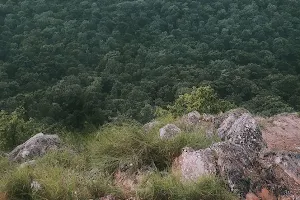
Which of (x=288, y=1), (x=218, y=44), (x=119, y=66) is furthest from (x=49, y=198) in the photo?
(x=288, y=1)

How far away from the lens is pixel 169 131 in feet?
18.0

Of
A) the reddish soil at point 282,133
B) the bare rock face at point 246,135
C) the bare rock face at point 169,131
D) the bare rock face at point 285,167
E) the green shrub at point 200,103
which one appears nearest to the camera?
the bare rock face at point 285,167

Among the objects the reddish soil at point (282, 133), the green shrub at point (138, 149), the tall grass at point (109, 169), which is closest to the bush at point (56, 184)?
the tall grass at point (109, 169)

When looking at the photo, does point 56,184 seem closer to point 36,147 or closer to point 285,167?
point 285,167

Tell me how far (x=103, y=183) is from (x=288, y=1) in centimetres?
4960

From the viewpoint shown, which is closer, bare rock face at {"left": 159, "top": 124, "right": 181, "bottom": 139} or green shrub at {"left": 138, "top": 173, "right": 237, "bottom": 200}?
green shrub at {"left": 138, "top": 173, "right": 237, "bottom": 200}

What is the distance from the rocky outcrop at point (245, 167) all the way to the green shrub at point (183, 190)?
0.19 metres

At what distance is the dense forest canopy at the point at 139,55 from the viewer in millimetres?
26156

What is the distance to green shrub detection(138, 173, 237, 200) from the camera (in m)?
4.27

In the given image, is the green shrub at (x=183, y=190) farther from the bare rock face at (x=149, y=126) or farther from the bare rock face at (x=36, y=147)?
the bare rock face at (x=36, y=147)

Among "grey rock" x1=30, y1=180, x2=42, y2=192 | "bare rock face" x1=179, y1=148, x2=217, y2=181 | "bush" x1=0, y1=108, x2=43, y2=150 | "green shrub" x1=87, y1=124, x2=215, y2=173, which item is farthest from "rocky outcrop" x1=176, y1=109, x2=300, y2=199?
"bush" x1=0, y1=108, x2=43, y2=150

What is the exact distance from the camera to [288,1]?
50.3 m

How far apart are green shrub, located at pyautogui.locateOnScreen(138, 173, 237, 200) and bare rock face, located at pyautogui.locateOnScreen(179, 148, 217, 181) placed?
8.3 inches

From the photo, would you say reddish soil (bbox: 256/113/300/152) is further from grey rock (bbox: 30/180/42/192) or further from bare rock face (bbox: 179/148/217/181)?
grey rock (bbox: 30/180/42/192)
